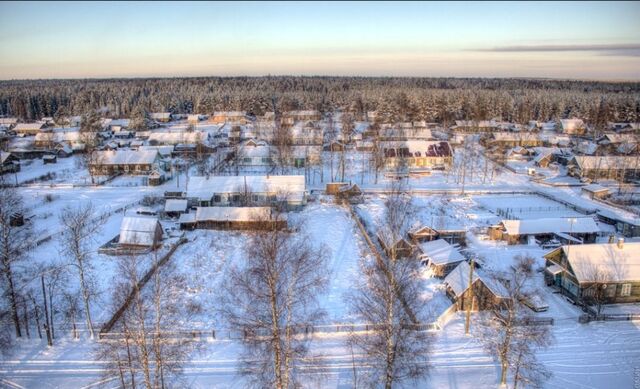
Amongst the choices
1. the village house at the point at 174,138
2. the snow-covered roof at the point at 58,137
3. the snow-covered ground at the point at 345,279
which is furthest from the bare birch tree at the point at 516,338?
the snow-covered roof at the point at 58,137

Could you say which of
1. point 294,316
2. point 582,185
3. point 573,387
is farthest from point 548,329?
point 582,185

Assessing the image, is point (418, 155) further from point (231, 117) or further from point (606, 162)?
point (231, 117)

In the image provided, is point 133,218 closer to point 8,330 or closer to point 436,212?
point 8,330

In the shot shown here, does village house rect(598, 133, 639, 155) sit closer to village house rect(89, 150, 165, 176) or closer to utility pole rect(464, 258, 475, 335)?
utility pole rect(464, 258, 475, 335)

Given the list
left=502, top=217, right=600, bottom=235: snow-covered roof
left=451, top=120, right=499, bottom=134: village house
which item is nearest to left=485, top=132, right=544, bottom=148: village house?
left=451, top=120, right=499, bottom=134: village house

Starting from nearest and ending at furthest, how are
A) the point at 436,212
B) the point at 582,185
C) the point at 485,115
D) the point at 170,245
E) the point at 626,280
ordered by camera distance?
the point at 626,280, the point at 170,245, the point at 436,212, the point at 582,185, the point at 485,115
